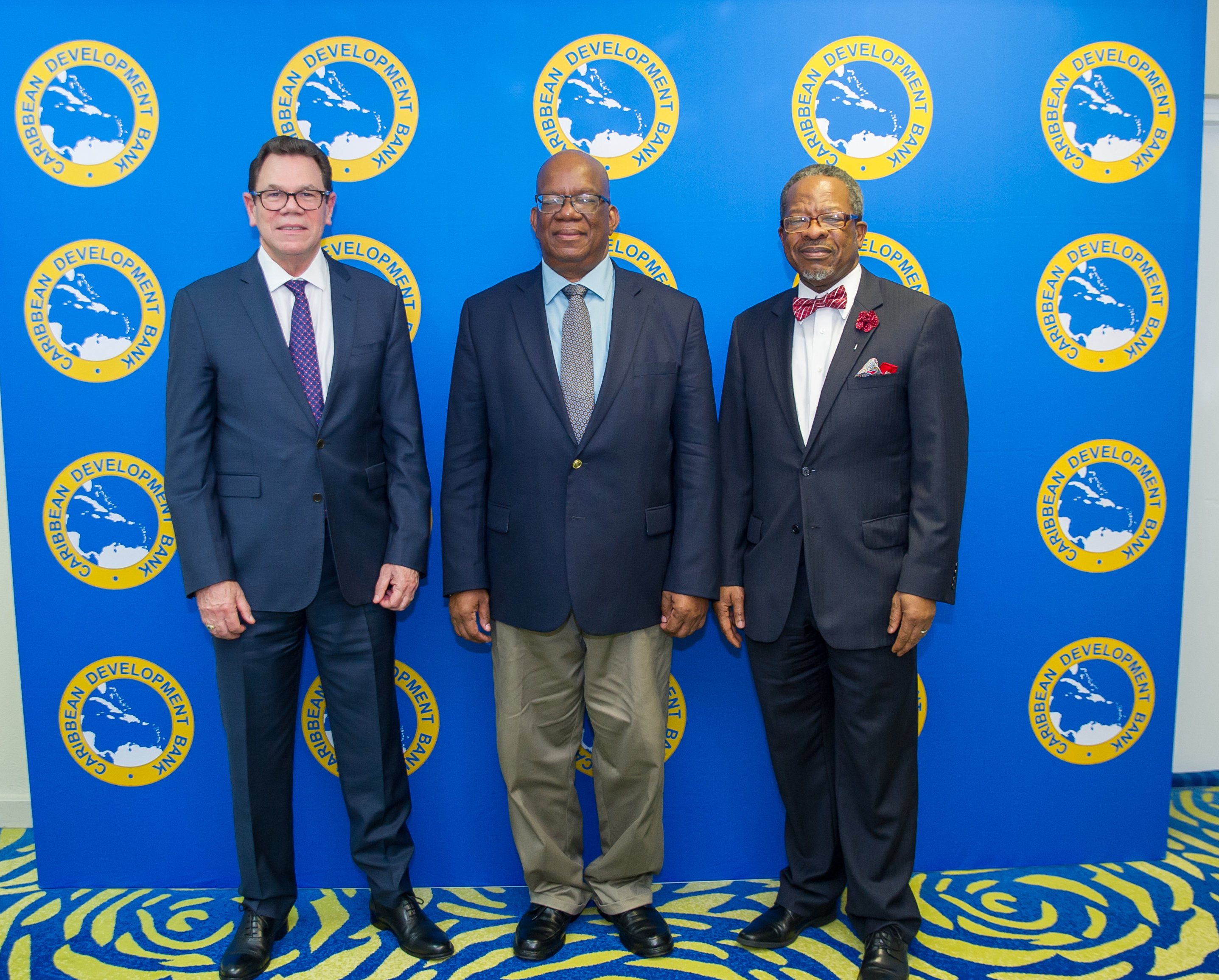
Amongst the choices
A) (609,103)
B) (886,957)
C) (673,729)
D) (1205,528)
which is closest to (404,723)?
(673,729)

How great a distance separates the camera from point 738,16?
246 centimetres

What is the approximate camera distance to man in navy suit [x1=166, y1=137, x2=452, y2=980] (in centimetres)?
210

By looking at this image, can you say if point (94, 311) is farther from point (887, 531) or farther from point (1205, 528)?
point (1205, 528)

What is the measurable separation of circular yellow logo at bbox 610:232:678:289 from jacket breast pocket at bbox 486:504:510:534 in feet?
2.79

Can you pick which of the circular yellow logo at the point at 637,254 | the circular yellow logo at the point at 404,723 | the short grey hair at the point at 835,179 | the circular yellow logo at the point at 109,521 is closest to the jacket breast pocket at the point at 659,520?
the circular yellow logo at the point at 637,254

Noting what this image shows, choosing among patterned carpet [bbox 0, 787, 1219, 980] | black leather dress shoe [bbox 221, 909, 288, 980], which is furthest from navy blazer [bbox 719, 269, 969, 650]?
black leather dress shoe [bbox 221, 909, 288, 980]

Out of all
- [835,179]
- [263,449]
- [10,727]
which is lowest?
[10,727]

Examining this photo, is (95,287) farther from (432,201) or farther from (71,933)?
(71,933)

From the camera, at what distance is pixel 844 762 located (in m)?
2.20

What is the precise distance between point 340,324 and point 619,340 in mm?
725

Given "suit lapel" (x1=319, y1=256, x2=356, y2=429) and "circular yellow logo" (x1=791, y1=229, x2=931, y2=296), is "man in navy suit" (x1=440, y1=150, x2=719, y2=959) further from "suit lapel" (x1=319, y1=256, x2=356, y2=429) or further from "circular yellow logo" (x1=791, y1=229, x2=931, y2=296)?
"circular yellow logo" (x1=791, y1=229, x2=931, y2=296)

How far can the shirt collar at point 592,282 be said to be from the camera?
220 centimetres

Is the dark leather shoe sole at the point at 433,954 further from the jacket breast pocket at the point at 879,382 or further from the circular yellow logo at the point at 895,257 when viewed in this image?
the circular yellow logo at the point at 895,257

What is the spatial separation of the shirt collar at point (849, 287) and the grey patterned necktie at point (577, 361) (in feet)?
1.87
